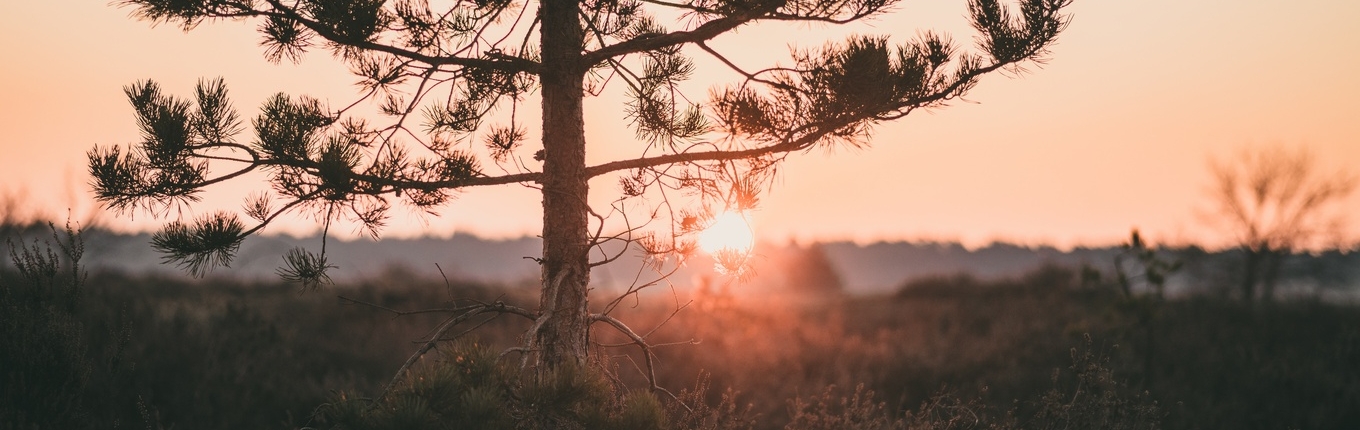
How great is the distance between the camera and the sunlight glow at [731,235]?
4047mm

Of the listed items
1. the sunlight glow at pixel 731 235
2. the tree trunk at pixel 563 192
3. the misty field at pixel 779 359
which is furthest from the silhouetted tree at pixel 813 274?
the tree trunk at pixel 563 192

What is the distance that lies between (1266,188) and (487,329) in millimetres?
30156

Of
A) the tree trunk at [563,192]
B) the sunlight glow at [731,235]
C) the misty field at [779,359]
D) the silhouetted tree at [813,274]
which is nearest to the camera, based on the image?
the tree trunk at [563,192]

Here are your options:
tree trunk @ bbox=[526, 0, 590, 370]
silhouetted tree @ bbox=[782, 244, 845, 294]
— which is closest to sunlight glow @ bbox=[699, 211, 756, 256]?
tree trunk @ bbox=[526, 0, 590, 370]

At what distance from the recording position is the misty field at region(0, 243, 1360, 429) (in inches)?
177

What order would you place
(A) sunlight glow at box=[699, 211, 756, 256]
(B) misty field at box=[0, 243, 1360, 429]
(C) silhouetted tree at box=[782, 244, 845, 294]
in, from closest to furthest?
(A) sunlight glow at box=[699, 211, 756, 256], (B) misty field at box=[0, 243, 1360, 429], (C) silhouetted tree at box=[782, 244, 845, 294]

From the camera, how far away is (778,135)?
3.81 metres

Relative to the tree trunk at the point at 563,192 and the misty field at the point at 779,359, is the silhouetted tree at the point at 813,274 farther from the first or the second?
the tree trunk at the point at 563,192

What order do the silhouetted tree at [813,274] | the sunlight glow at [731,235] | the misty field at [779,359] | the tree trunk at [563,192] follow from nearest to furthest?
1. the tree trunk at [563,192]
2. the sunlight glow at [731,235]
3. the misty field at [779,359]
4. the silhouetted tree at [813,274]

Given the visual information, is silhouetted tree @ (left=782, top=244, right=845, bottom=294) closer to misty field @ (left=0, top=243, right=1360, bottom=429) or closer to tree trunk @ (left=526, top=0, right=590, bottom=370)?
misty field @ (left=0, top=243, right=1360, bottom=429)

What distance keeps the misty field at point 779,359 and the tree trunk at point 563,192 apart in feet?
0.86

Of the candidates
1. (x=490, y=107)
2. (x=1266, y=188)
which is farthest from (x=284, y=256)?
(x=1266, y=188)

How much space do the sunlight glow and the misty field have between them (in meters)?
0.73

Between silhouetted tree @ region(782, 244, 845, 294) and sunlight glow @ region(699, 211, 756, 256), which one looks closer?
sunlight glow @ region(699, 211, 756, 256)
